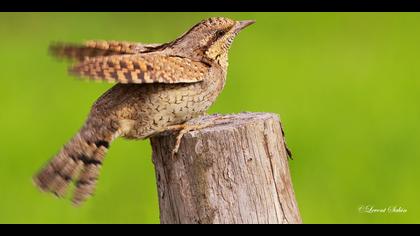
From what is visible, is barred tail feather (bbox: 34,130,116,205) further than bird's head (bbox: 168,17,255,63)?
No

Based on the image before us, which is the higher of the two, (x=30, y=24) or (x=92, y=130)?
(x=30, y=24)

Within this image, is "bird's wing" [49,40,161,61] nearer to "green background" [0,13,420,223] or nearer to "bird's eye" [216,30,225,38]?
"bird's eye" [216,30,225,38]

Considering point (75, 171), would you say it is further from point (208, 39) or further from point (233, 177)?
point (208, 39)

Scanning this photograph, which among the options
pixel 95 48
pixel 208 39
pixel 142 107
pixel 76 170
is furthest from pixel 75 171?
pixel 208 39

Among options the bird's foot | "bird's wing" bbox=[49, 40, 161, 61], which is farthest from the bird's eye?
the bird's foot

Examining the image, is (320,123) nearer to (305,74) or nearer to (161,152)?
(305,74)

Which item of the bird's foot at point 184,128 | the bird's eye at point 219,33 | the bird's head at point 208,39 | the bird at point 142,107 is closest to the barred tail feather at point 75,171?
the bird at point 142,107

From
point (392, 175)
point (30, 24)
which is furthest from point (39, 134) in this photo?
point (30, 24)
